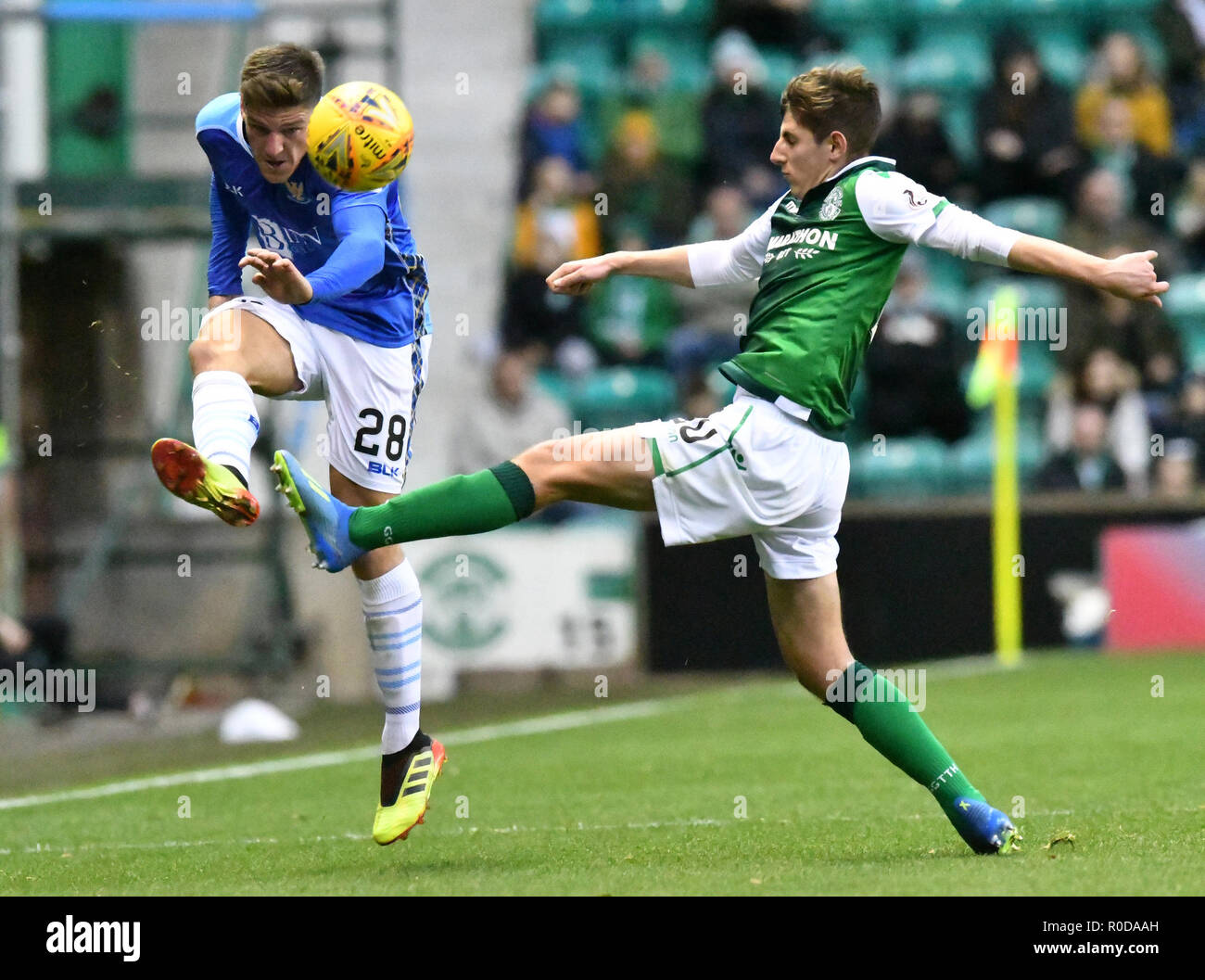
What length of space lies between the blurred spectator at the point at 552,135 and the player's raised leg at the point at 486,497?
9.97m

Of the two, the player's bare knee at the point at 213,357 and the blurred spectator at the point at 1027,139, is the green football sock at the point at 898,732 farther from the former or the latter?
the blurred spectator at the point at 1027,139

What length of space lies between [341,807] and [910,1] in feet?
36.6

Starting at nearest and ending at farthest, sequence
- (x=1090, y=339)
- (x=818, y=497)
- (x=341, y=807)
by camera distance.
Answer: (x=818, y=497) < (x=341, y=807) < (x=1090, y=339)

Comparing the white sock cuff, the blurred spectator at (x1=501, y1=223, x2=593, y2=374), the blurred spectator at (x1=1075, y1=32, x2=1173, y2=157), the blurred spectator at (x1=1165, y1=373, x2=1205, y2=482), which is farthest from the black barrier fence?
the white sock cuff

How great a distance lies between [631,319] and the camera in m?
14.8

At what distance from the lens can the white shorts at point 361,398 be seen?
20.3 ft

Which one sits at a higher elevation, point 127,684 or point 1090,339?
point 1090,339

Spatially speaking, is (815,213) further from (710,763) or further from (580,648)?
(580,648)

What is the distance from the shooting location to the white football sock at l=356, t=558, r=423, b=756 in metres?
6.37

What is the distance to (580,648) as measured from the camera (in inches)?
520

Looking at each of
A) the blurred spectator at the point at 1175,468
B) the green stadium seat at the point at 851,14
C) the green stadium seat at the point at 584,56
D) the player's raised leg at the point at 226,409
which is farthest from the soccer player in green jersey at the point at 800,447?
the green stadium seat at the point at 851,14

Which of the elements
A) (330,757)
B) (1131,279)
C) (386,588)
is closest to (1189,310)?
(330,757)

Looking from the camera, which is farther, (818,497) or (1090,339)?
(1090,339)
